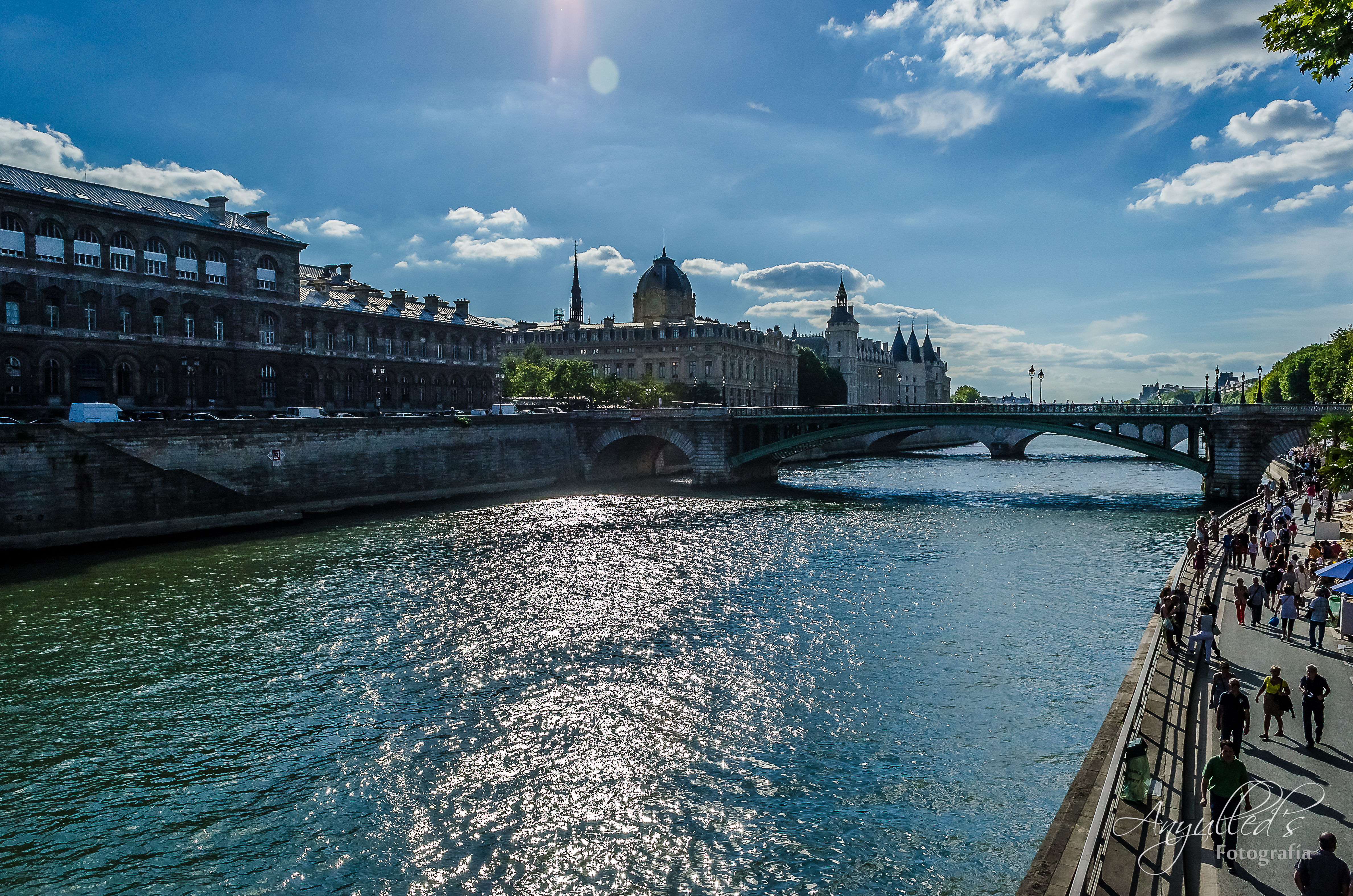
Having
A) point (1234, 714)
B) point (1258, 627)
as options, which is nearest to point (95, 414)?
point (1234, 714)

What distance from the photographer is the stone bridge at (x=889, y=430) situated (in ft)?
172

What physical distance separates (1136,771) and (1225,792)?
93 cm

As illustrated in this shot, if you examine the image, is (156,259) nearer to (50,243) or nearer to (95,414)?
(50,243)

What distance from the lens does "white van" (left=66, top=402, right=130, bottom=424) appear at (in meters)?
40.8

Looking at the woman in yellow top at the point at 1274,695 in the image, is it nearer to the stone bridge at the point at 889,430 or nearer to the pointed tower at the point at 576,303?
the stone bridge at the point at 889,430

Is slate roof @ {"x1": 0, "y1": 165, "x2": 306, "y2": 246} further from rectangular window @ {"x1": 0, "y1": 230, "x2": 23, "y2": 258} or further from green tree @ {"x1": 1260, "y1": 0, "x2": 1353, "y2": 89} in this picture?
green tree @ {"x1": 1260, "y1": 0, "x2": 1353, "y2": 89}

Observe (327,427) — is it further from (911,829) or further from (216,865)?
(911,829)

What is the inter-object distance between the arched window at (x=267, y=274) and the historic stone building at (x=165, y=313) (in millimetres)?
101

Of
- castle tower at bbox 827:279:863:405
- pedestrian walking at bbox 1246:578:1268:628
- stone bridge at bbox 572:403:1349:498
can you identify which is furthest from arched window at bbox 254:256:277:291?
castle tower at bbox 827:279:863:405

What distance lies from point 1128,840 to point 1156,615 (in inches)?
512

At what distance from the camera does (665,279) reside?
434ft

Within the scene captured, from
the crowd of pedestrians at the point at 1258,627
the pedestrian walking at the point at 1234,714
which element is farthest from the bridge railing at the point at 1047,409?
the pedestrian walking at the point at 1234,714

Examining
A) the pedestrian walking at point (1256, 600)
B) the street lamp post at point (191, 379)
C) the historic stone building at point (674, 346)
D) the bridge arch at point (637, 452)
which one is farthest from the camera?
the historic stone building at point (674, 346)

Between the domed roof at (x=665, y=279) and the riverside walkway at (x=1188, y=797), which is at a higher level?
the domed roof at (x=665, y=279)
